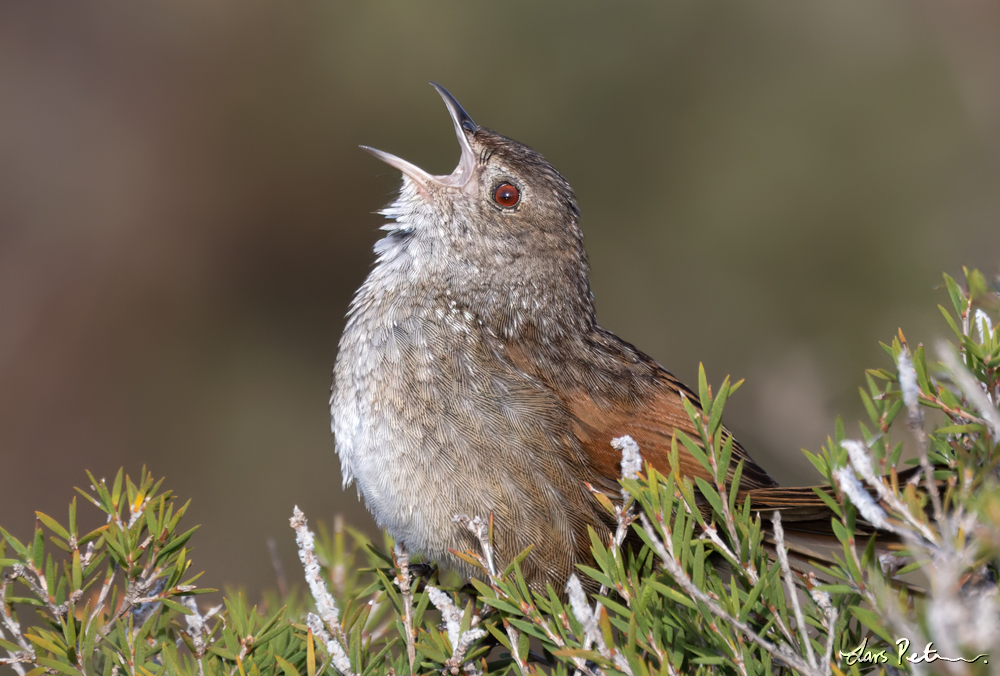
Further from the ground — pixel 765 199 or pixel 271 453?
pixel 765 199

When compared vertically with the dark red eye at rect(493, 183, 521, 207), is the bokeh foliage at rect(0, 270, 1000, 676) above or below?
below

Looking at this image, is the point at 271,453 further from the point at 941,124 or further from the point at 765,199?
the point at 941,124

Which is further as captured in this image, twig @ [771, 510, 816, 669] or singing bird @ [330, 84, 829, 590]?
A: singing bird @ [330, 84, 829, 590]

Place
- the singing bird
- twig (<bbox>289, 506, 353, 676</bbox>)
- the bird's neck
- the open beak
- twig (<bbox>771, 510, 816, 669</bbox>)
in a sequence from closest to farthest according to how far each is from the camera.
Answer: twig (<bbox>771, 510, 816, 669</bbox>)
twig (<bbox>289, 506, 353, 676</bbox>)
the singing bird
the bird's neck
the open beak

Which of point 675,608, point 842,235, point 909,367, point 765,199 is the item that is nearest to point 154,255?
point 765,199

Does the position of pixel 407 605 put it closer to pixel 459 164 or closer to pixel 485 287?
pixel 485 287

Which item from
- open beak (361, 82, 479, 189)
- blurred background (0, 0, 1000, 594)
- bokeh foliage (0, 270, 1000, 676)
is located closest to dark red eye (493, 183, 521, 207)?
open beak (361, 82, 479, 189)

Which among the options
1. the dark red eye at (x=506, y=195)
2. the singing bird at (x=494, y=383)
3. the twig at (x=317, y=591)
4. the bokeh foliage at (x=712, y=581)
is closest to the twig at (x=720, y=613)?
the bokeh foliage at (x=712, y=581)

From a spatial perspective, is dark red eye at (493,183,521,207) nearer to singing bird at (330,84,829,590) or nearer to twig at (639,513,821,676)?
singing bird at (330,84,829,590)
